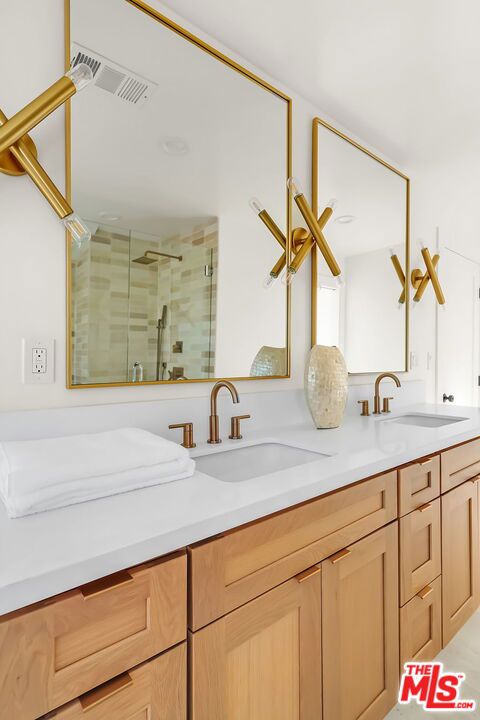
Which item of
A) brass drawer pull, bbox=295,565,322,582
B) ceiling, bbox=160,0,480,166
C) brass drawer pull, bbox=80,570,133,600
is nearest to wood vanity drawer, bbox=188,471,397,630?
brass drawer pull, bbox=295,565,322,582

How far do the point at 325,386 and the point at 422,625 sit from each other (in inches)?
35.0

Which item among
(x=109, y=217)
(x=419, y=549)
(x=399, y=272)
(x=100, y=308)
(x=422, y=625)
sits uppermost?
(x=399, y=272)

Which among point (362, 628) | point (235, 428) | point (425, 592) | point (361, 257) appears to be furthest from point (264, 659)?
point (361, 257)

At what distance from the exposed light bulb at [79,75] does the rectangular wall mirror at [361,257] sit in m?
1.13

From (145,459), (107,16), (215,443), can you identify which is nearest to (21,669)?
(145,459)

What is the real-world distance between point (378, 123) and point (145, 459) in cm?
201

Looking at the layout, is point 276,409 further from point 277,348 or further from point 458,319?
point 458,319

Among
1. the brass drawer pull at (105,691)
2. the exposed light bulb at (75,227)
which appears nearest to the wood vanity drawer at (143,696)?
the brass drawer pull at (105,691)

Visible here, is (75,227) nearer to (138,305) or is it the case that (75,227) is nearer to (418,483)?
(138,305)

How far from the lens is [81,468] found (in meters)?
0.81

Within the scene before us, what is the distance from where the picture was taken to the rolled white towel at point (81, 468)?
0.74 meters

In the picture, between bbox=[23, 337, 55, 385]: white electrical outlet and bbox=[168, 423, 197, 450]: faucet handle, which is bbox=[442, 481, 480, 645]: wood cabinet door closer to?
bbox=[168, 423, 197, 450]: faucet handle

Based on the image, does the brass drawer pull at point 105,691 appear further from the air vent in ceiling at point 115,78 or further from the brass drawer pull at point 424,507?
the air vent in ceiling at point 115,78

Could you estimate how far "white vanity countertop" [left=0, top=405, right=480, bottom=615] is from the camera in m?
0.58
